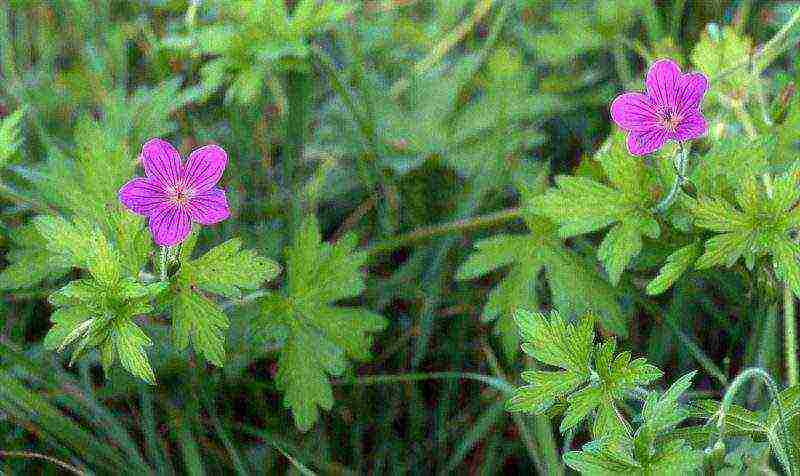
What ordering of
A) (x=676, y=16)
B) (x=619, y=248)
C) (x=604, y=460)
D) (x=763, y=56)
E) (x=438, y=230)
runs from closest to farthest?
(x=604, y=460) < (x=619, y=248) < (x=763, y=56) < (x=438, y=230) < (x=676, y=16)

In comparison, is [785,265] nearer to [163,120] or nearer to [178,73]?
[163,120]

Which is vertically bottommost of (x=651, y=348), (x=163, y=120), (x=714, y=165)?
(x=651, y=348)

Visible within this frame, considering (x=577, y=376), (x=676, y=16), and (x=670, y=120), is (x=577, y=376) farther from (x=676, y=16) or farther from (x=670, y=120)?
(x=676, y=16)

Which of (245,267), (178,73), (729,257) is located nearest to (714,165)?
(729,257)

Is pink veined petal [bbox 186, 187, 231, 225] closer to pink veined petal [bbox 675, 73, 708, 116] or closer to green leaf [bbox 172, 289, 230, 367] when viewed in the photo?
green leaf [bbox 172, 289, 230, 367]

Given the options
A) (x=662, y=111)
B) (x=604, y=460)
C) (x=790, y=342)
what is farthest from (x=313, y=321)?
(x=790, y=342)

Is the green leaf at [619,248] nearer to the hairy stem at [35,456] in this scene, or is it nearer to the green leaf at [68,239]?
the green leaf at [68,239]

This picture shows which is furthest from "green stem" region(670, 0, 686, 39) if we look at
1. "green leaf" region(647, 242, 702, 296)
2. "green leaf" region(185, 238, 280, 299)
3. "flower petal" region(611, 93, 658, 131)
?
"green leaf" region(185, 238, 280, 299)
